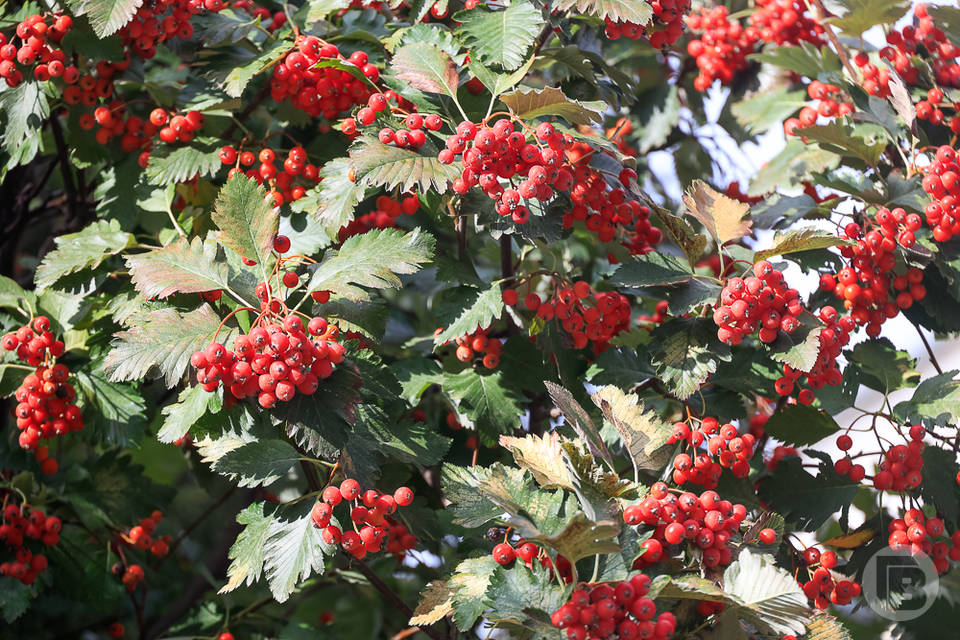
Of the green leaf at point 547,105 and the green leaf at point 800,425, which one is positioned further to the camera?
the green leaf at point 800,425

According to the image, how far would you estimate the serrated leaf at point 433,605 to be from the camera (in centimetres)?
194

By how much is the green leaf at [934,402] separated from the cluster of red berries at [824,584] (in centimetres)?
46

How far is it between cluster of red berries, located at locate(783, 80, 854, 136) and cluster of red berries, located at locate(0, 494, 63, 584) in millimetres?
2556

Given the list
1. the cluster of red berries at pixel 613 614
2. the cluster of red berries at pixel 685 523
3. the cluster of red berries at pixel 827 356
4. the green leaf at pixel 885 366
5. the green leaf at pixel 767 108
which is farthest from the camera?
the green leaf at pixel 767 108

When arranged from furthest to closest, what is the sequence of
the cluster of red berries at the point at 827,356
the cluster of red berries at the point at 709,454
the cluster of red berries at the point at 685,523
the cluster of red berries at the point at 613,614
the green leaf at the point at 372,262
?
the cluster of red berries at the point at 827,356 < the cluster of red berries at the point at 709,454 < the green leaf at the point at 372,262 < the cluster of red berries at the point at 685,523 < the cluster of red berries at the point at 613,614

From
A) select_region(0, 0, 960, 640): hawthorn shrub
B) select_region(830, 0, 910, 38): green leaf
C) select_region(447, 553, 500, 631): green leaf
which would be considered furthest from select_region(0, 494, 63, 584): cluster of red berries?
select_region(830, 0, 910, 38): green leaf

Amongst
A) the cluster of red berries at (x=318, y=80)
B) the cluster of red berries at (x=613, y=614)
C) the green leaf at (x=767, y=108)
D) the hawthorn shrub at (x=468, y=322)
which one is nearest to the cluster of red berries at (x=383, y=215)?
the hawthorn shrub at (x=468, y=322)

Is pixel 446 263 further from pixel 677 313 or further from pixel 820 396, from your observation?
pixel 820 396

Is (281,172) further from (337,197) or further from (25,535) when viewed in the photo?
(25,535)

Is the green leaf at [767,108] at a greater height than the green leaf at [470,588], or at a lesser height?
greater

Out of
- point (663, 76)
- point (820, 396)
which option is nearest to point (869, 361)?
point (820, 396)

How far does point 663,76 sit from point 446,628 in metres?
2.33

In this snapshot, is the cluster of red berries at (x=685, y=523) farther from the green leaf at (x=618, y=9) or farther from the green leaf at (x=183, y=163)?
the green leaf at (x=183, y=163)

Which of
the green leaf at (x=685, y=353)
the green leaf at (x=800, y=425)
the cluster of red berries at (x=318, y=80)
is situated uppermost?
the cluster of red berries at (x=318, y=80)
